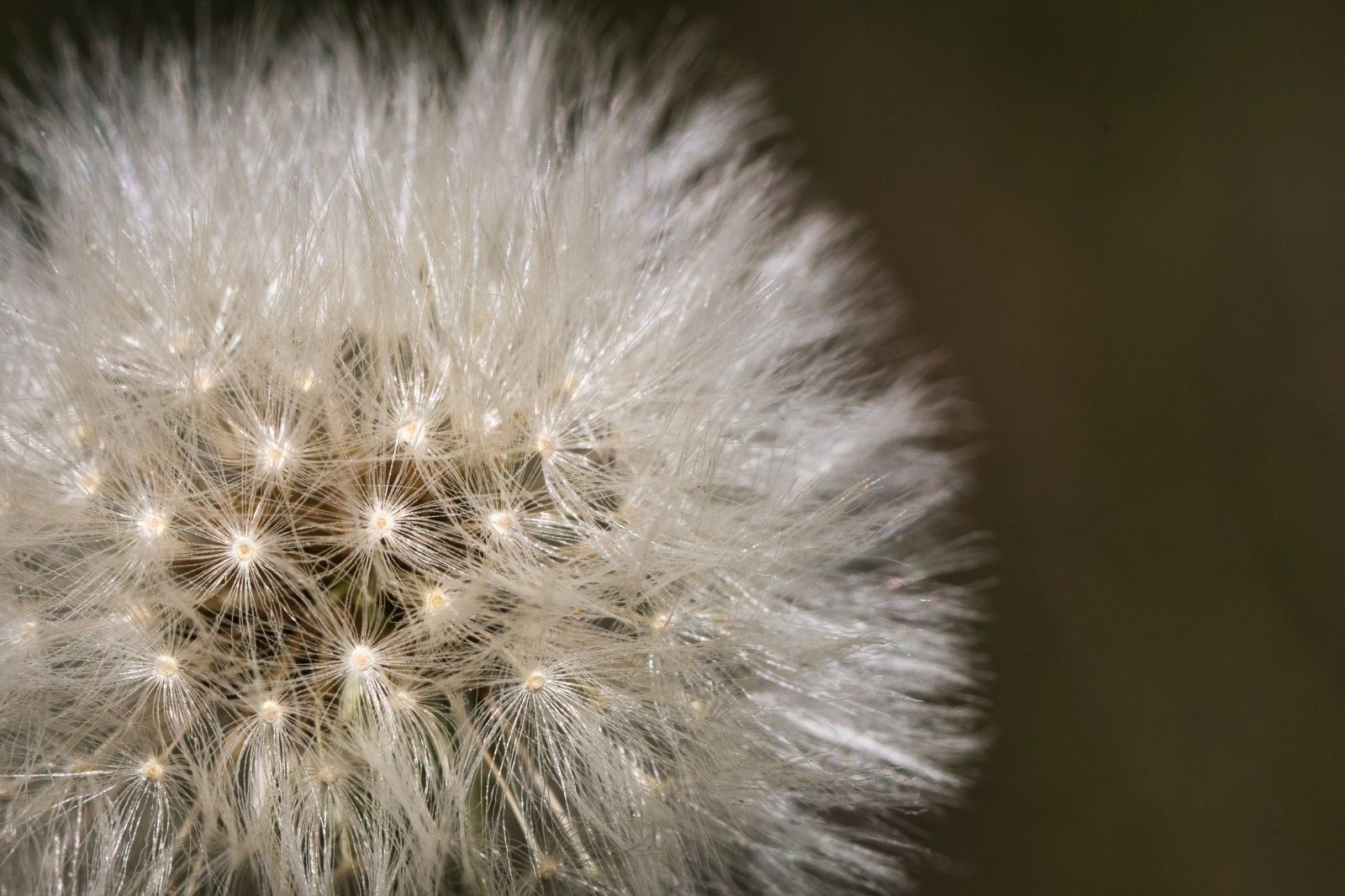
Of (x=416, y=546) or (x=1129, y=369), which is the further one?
(x=1129, y=369)

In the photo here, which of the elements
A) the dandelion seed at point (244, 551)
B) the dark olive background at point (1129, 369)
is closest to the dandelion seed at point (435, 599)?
the dandelion seed at point (244, 551)

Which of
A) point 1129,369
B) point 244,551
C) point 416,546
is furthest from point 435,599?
point 1129,369

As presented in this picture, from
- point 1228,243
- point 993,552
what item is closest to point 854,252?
point 993,552

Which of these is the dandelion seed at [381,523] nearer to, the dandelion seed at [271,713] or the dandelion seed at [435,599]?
the dandelion seed at [435,599]

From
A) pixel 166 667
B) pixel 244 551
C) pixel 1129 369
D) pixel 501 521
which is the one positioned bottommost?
pixel 166 667

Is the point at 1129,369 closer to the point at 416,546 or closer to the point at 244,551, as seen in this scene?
the point at 416,546

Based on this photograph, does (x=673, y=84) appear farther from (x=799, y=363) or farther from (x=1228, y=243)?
(x=1228, y=243)
